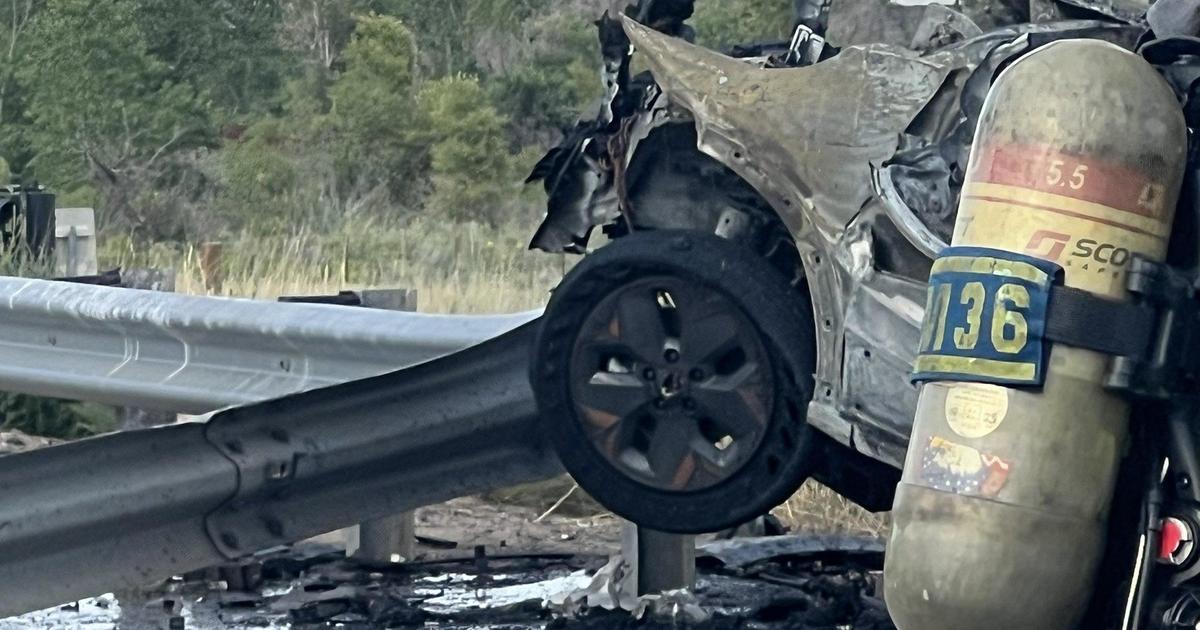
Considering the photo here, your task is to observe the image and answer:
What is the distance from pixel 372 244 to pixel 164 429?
14094 mm

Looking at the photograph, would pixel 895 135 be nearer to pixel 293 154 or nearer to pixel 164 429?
pixel 164 429

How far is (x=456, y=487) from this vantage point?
582cm

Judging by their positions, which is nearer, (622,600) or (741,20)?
(622,600)

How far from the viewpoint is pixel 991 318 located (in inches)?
165

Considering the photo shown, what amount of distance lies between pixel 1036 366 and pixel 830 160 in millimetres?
1320

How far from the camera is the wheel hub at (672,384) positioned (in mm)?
5340

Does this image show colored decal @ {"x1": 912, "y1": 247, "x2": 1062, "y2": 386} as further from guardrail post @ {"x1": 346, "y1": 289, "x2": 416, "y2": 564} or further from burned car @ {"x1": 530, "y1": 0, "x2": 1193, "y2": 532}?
guardrail post @ {"x1": 346, "y1": 289, "x2": 416, "y2": 564}

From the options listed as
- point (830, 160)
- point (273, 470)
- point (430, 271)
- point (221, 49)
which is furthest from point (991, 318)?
point (221, 49)

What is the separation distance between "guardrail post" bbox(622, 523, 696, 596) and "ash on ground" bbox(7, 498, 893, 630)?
0.26 ft

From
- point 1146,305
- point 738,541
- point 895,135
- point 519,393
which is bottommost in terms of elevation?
point 738,541

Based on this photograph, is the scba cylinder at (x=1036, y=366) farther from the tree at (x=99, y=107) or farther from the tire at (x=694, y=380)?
the tree at (x=99, y=107)

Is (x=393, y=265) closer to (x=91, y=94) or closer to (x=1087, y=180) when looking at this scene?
(x=1087, y=180)

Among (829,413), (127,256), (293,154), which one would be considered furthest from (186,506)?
(293,154)

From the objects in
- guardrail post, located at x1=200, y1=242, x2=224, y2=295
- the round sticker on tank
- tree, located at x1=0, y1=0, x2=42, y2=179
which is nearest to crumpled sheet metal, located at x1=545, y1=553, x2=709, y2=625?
the round sticker on tank
